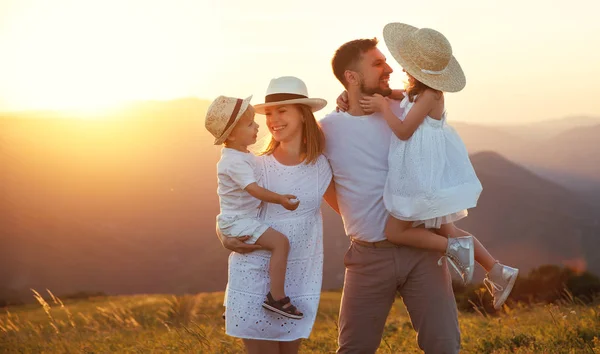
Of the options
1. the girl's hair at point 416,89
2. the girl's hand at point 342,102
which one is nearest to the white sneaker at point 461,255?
the girl's hair at point 416,89

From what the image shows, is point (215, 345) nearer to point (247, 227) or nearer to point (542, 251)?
point (247, 227)

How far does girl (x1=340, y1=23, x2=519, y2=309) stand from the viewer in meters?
4.64

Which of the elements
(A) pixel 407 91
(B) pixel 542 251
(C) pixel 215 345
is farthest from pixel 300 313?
(B) pixel 542 251

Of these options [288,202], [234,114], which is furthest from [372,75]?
[288,202]

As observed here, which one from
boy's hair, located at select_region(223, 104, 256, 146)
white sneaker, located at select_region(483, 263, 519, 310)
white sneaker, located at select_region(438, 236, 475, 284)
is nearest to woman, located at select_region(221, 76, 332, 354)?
boy's hair, located at select_region(223, 104, 256, 146)

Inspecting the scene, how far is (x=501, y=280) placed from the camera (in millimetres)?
4863

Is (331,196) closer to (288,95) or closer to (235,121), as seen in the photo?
(288,95)

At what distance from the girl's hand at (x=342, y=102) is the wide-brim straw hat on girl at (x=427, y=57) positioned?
47 centimetres

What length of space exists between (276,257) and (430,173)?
47.1 inches

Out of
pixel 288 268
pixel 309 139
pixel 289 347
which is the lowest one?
pixel 289 347

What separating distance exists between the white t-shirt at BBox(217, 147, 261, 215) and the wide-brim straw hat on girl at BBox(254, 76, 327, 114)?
0.39 m

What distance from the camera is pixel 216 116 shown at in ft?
14.7

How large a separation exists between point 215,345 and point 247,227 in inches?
138

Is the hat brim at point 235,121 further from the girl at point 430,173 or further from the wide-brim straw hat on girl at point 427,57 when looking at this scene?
the wide-brim straw hat on girl at point 427,57
